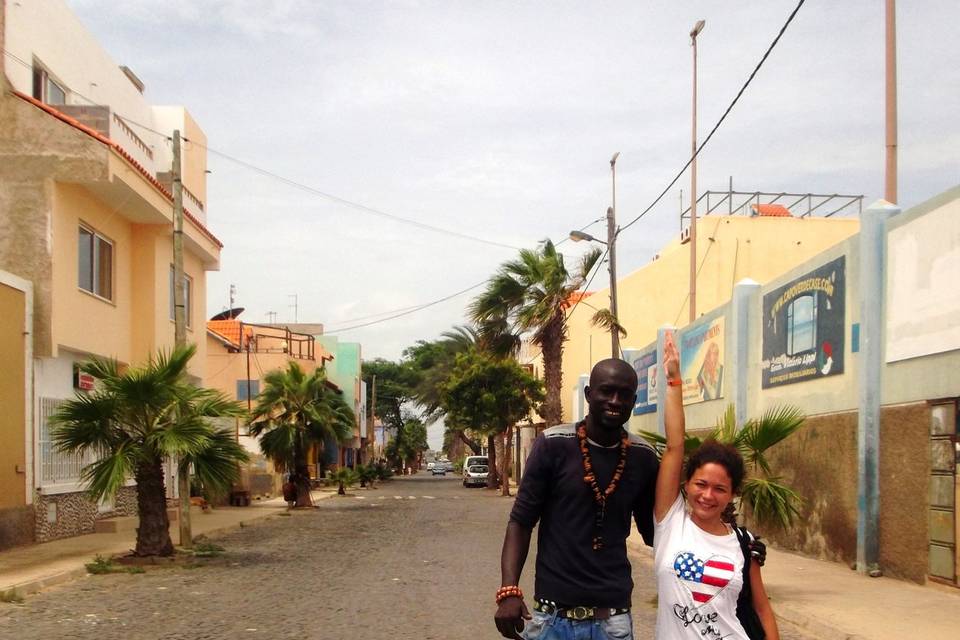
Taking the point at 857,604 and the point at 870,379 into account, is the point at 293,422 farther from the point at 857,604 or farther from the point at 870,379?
the point at 857,604

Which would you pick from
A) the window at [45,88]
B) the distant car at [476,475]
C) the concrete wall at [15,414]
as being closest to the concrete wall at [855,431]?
the concrete wall at [15,414]

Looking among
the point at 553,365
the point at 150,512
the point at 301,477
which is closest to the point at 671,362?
the point at 150,512

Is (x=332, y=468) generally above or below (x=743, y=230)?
below

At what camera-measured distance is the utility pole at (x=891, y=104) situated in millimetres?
13945

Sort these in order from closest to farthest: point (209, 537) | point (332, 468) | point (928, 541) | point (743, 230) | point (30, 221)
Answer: point (928, 541) → point (30, 221) → point (209, 537) → point (743, 230) → point (332, 468)

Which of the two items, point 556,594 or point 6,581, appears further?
point 6,581

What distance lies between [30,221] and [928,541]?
15.3m

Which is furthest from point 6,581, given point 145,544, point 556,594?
point 556,594

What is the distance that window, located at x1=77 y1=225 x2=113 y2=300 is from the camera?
2059 cm

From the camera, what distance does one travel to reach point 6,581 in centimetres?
1269

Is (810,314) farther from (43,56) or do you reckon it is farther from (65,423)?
(43,56)

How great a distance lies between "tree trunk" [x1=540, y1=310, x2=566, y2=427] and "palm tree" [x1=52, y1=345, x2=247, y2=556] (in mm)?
15681

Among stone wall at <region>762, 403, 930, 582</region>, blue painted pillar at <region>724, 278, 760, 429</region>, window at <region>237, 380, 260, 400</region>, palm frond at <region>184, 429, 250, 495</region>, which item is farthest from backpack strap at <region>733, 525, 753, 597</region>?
window at <region>237, 380, 260, 400</region>

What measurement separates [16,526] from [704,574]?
53.4 ft
